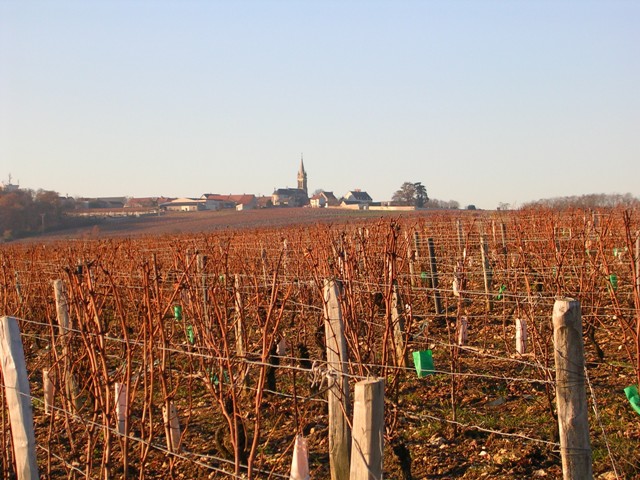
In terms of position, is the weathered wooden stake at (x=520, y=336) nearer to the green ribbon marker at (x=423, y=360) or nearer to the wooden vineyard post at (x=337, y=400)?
the green ribbon marker at (x=423, y=360)

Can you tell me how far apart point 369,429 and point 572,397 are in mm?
846

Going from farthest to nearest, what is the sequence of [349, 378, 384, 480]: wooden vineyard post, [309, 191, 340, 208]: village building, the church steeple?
1. the church steeple
2. [309, 191, 340, 208]: village building
3. [349, 378, 384, 480]: wooden vineyard post

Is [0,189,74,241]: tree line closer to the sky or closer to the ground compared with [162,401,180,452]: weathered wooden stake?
closer to the sky

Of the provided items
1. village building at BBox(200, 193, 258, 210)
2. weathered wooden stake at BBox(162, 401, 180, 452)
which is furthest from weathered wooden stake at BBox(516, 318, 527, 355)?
village building at BBox(200, 193, 258, 210)

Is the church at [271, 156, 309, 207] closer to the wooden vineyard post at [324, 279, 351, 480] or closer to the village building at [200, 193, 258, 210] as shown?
the village building at [200, 193, 258, 210]

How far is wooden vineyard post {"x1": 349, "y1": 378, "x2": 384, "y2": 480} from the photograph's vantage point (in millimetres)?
2246

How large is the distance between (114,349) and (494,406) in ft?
15.8

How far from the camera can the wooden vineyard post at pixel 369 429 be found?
88.4 inches

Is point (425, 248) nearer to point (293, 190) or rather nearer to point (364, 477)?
point (364, 477)

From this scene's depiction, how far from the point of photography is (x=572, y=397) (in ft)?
8.61

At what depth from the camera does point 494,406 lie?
17.5 feet

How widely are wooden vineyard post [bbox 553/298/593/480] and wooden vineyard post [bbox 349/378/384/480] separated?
76 cm

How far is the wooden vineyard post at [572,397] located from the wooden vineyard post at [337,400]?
134 centimetres

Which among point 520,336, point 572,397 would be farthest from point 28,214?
point 572,397
